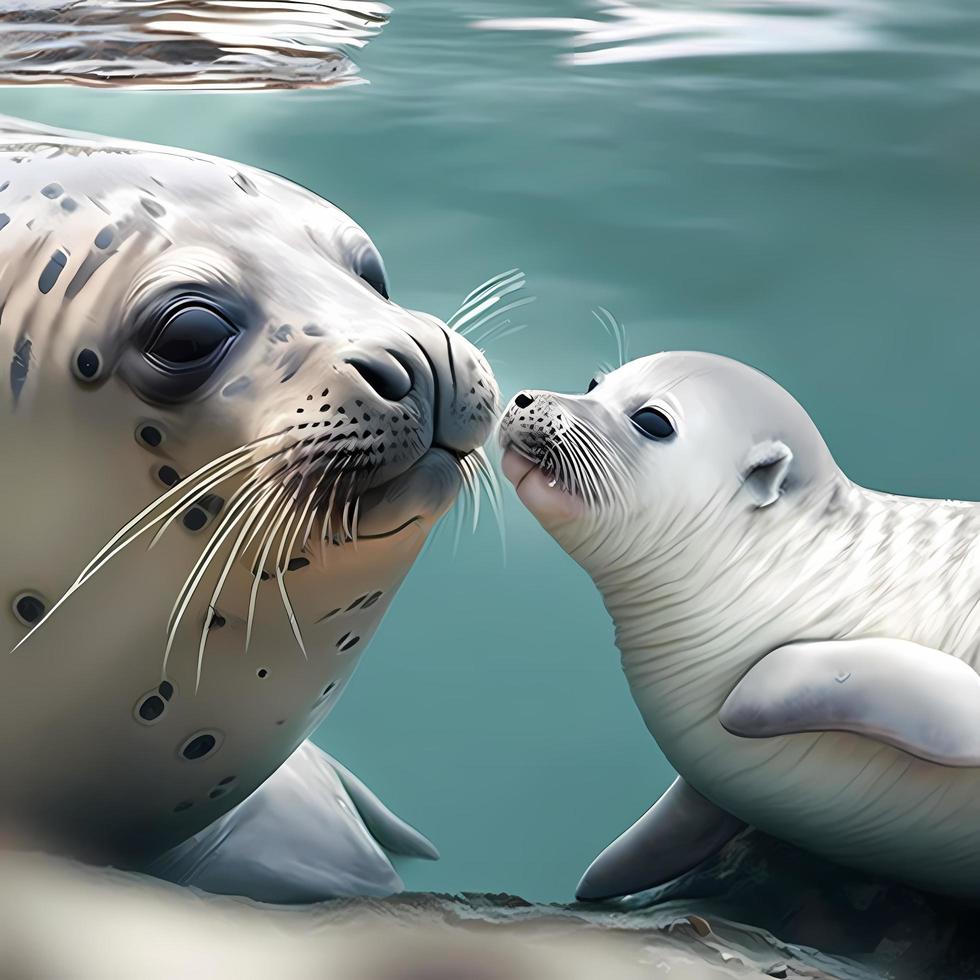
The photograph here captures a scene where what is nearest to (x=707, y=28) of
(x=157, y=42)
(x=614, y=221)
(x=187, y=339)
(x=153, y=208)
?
(x=614, y=221)

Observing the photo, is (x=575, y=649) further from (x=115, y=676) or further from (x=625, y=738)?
(x=115, y=676)

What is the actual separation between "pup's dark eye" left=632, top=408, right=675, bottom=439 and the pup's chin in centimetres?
17

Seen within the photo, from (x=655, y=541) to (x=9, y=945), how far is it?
39.2 inches

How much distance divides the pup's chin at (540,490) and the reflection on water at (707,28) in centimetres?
210

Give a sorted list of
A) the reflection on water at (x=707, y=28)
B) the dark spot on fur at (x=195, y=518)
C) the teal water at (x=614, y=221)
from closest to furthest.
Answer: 1. the dark spot on fur at (x=195, y=518)
2. the teal water at (x=614, y=221)
3. the reflection on water at (x=707, y=28)

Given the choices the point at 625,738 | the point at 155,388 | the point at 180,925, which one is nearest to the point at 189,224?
the point at 155,388

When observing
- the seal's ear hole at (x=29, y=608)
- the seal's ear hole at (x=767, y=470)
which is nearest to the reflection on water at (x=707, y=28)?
the seal's ear hole at (x=767, y=470)

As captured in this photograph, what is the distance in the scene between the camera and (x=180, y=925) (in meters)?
1.23

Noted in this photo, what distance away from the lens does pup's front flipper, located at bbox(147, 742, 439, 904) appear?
1.65 m

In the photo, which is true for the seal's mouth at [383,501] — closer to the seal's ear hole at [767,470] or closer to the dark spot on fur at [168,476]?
the dark spot on fur at [168,476]

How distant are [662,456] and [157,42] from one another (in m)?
1.98

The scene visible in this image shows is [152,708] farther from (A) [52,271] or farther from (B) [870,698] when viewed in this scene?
(B) [870,698]

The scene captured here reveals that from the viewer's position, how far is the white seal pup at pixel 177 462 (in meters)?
1.24

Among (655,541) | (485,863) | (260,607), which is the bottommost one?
(485,863)
